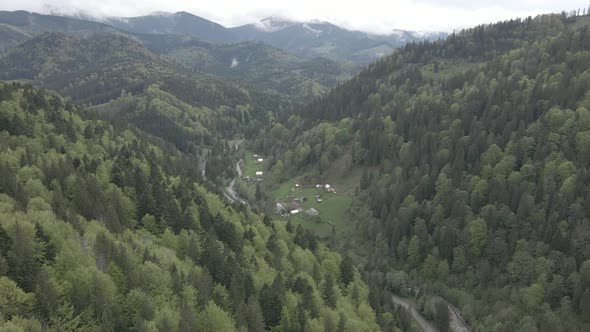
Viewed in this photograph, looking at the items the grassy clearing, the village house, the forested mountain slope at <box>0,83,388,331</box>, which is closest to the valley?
the forested mountain slope at <box>0,83,388,331</box>

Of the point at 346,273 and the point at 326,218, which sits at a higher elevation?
the point at 346,273

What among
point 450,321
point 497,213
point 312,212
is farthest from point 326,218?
point 450,321

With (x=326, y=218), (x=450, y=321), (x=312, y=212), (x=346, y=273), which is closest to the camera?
(x=346, y=273)

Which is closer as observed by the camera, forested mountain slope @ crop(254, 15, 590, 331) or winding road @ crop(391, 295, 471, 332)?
forested mountain slope @ crop(254, 15, 590, 331)

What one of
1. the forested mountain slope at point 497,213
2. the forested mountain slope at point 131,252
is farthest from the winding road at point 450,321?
the forested mountain slope at point 131,252

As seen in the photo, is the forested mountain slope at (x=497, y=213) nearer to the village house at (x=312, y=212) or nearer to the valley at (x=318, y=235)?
the valley at (x=318, y=235)

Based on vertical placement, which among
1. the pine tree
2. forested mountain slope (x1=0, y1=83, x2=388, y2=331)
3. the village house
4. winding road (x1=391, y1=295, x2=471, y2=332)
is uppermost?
forested mountain slope (x1=0, y1=83, x2=388, y2=331)

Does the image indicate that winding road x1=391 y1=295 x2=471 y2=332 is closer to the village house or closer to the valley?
the valley

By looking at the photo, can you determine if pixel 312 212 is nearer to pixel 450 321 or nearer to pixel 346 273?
pixel 346 273

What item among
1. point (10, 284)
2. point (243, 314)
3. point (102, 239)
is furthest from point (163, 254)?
point (10, 284)
